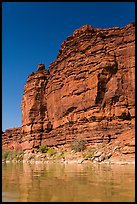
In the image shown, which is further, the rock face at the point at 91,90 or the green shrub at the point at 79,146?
the rock face at the point at 91,90

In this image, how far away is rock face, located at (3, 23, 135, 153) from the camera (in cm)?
5838

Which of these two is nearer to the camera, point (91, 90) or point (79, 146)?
point (79, 146)

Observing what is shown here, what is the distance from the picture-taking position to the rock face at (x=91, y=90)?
58.4 metres

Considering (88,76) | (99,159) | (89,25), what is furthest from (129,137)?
(89,25)

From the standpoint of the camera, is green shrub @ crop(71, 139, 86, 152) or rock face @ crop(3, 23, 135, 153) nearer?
green shrub @ crop(71, 139, 86, 152)

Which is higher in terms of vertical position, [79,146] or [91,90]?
[91,90]

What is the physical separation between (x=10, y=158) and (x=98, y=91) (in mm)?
33103

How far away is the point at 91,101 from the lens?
61.9 metres

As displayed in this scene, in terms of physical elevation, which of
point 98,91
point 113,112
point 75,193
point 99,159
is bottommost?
point 99,159

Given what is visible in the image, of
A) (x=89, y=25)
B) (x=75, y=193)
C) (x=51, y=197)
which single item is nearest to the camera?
(x=51, y=197)

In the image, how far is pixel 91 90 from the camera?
6275 centimetres

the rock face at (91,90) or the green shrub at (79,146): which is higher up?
the rock face at (91,90)

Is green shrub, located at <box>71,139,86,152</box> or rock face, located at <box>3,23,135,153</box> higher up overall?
rock face, located at <box>3,23,135,153</box>

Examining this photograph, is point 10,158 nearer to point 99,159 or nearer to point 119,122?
Answer: point 119,122
